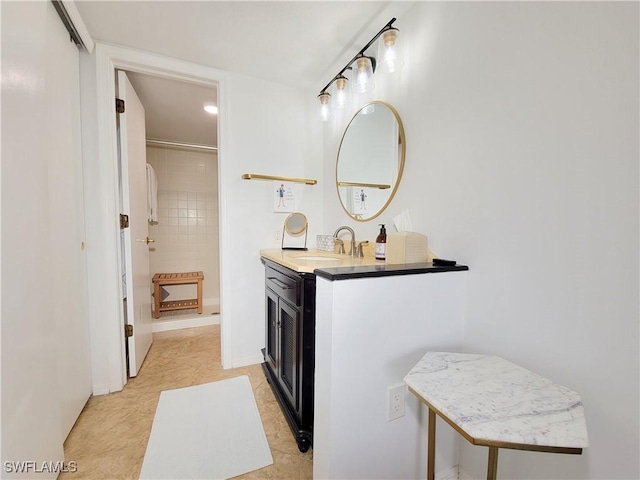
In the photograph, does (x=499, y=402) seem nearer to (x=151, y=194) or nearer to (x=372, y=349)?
(x=372, y=349)

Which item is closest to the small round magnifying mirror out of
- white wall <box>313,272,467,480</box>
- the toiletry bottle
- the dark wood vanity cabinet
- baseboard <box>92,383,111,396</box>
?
the dark wood vanity cabinet

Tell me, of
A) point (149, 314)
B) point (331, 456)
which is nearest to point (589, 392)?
point (331, 456)

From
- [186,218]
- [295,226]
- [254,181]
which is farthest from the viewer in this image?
[186,218]

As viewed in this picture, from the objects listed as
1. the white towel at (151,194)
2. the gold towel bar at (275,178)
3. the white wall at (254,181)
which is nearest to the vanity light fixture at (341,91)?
the white wall at (254,181)

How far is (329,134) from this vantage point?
2.14 m

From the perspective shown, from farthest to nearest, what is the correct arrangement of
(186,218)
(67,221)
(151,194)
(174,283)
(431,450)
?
(186,218) → (174,283) → (151,194) → (67,221) → (431,450)

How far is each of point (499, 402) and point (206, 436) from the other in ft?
4.58

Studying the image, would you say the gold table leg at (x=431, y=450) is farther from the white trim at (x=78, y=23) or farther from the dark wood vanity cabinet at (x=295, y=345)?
the white trim at (x=78, y=23)

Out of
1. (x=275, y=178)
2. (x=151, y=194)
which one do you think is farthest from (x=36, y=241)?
(x=151, y=194)

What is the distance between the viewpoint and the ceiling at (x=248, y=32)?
4.42 ft

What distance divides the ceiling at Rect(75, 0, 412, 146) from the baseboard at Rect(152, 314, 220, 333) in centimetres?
222

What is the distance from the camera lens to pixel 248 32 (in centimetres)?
153

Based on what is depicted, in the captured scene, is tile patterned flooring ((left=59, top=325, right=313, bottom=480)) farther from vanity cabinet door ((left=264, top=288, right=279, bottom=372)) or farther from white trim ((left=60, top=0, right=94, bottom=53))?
white trim ((left=60, top=0, right=94, bottom=53))

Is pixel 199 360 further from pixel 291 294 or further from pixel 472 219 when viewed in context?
pixel 472 219
